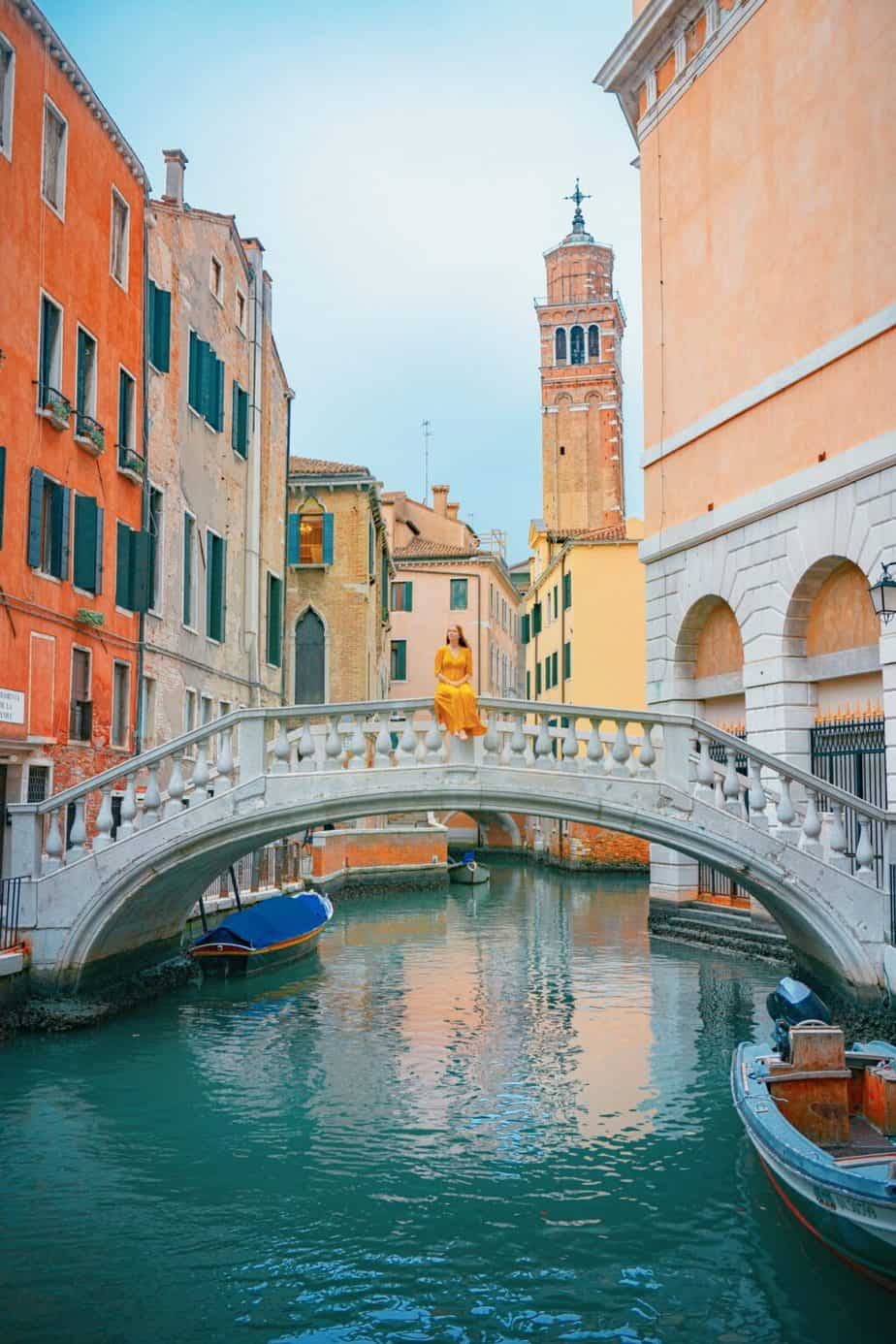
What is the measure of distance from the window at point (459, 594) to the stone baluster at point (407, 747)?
3393 centimetres

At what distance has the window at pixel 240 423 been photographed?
2286 centimetres

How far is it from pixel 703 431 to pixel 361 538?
15365mm

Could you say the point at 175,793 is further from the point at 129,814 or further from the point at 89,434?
the point at 89,434

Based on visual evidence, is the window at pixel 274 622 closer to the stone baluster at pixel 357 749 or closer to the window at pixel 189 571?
the window at pixel 189 571

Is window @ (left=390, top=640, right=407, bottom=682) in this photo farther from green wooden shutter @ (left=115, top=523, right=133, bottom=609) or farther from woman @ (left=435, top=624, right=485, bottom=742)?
woman @ (left=435, top=624, right=485, bottom=742)

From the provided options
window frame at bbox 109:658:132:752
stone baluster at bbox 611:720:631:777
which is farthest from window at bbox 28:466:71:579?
stone baluster at bbox 611:720:631:777

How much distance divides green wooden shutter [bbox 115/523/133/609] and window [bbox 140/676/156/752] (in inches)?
51.6

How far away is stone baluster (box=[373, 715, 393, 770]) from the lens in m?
12.2

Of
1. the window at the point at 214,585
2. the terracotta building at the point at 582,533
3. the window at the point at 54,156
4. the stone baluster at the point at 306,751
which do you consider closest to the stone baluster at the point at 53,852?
the stone baluster at the point at 306,751

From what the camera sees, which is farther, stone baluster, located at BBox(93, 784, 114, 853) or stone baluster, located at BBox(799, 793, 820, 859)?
stone baluster, located at BBox(93, 784, 114, 853)

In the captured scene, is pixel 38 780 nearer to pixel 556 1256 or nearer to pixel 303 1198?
pixel 303 1198

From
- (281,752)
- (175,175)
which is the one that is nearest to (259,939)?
(281,752)

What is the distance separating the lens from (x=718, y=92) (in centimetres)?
1653

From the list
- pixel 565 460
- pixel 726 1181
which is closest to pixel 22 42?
pixel 726 1181
